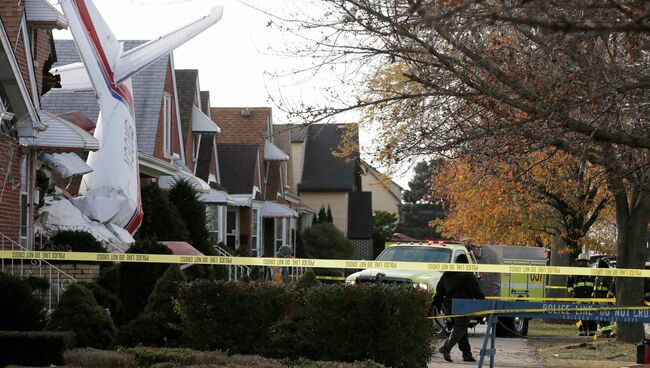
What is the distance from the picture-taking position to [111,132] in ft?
80.2

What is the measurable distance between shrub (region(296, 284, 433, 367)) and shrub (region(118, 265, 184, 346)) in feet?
6.77

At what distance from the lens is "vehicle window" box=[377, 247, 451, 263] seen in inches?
985

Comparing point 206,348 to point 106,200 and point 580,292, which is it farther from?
point 580,292

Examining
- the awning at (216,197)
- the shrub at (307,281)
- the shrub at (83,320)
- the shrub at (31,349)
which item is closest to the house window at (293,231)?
the awning at (216,197)

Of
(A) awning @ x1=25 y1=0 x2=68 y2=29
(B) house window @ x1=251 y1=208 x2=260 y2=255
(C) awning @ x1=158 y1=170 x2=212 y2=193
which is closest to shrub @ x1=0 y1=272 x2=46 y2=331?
(A) awning @ x1=25 y1=0 x2=68 y2=29

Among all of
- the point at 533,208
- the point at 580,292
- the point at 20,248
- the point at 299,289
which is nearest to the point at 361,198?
the point at 533,208

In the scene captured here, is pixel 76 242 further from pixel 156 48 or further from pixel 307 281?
pixel 307 281

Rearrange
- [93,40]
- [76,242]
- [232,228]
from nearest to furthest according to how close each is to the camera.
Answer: [76,242]
[93,40]
[232,228]

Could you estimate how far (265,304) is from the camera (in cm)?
1399

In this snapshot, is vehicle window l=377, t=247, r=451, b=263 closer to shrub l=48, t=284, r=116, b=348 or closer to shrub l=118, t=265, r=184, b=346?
shrub l=118, t=265, r=184, b=346

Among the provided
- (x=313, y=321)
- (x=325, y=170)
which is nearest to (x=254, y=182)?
(x=325, y=170)

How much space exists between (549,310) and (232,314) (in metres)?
3.90

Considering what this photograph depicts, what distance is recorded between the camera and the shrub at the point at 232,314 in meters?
14.0

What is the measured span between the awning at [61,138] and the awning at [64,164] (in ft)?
5.81
